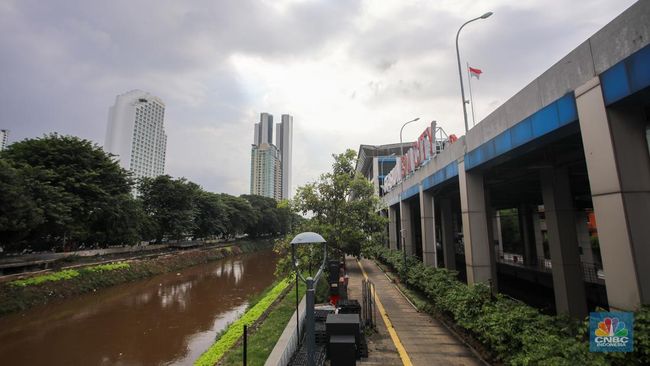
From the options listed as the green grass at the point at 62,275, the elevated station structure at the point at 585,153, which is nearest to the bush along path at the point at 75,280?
the green grass at the point at 62,275

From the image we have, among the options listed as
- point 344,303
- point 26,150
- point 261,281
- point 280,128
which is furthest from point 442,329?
point 280,128

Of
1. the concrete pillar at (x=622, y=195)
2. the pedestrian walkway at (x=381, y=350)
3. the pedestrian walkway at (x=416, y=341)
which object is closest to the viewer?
the concrete pillar at (x=622, y=195)

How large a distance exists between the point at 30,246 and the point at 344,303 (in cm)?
2979

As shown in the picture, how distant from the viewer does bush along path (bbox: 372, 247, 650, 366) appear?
4.95 m

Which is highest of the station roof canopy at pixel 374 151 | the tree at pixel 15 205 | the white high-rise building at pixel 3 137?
the white high-rise building at pixel 3 137

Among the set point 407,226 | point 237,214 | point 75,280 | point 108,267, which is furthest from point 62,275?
point 237,214

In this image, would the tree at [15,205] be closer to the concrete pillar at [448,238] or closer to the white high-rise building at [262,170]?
the concrete pillar at [448,238]

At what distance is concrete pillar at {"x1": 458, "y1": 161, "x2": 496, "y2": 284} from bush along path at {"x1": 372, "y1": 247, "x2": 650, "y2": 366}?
3.16 ft

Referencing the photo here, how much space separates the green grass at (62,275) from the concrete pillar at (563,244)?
28.3 meters

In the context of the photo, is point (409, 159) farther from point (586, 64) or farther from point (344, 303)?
point (586, 64)

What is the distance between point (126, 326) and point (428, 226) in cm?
1687

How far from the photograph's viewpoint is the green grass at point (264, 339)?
29.6 feet

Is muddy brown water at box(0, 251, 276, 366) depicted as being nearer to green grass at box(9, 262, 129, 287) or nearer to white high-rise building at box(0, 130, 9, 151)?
green grass at box(9, 262, 129, 287)

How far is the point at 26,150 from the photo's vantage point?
83.5 ft
